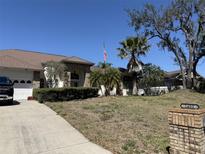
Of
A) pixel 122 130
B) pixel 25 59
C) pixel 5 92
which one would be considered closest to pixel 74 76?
pixel 25 59

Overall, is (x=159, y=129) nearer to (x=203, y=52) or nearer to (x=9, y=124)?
(x=9, y=124)

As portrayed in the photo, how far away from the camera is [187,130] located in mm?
4773

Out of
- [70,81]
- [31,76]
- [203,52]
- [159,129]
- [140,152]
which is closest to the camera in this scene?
[140,152]

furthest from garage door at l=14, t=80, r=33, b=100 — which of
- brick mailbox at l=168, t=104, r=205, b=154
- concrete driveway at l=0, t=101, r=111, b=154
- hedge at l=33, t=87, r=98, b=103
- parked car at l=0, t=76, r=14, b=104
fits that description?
brick mailbox at l=168, t=104, r=205, b=154

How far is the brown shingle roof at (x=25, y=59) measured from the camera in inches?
742

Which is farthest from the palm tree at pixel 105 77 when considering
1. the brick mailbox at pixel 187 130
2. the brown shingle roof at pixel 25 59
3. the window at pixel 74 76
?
the brick mailbox at pixel 187 130

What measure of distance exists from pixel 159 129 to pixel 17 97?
14.2 metres

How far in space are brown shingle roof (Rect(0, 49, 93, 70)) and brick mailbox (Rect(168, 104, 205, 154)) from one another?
16449 millimetres

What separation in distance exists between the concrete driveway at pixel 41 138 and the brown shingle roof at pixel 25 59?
10.7 metres

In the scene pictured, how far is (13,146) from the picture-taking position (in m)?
5.76

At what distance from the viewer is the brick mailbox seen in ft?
15.1

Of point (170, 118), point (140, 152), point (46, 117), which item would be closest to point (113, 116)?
point (46, 117)

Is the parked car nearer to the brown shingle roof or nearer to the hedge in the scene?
the hedge

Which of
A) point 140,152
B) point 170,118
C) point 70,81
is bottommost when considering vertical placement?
point 140,152
